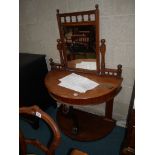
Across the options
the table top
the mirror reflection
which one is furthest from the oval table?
the mirror reflection

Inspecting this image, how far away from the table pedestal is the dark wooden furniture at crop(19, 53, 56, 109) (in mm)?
373

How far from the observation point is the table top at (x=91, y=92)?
5.10 feet

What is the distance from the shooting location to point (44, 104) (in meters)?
2.50

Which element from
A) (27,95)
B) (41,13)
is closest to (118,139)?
(27,95)

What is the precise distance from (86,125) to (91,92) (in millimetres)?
736

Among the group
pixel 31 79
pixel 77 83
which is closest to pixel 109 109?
pixel 77 83

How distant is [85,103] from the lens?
1.56 metres

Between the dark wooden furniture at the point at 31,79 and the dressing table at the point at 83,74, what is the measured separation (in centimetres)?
21

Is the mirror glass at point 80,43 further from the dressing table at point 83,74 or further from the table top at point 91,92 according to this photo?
the table top at point 91,92

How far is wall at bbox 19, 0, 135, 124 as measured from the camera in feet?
5.43

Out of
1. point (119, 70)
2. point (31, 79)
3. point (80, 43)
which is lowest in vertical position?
point (31, 79)

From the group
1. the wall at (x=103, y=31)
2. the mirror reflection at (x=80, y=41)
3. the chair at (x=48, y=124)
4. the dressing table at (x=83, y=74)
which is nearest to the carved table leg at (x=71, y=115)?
the dressing table at (x=83, y=74)

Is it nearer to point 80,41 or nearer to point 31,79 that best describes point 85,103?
point 80,41

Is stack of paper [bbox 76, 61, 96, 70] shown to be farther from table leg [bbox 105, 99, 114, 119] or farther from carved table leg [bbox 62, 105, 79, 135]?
carved table leg [bbox 62, 105, 79, 135]
